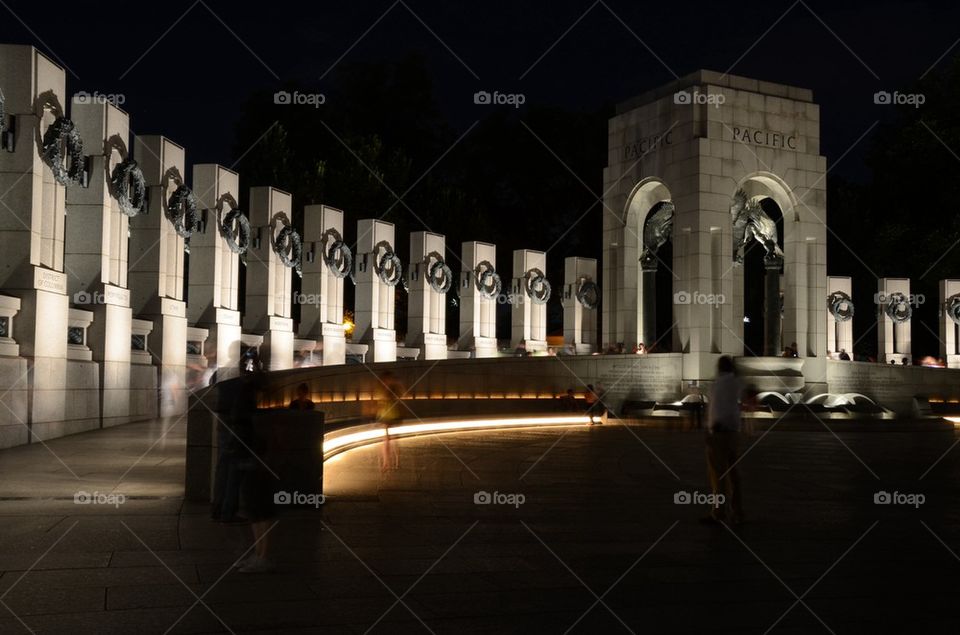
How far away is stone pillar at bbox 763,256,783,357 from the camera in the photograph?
A: 4069 centimetres

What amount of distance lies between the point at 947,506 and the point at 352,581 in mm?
8726

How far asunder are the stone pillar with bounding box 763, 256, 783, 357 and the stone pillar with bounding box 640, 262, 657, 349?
4.14m

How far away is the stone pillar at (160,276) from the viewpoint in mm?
25656

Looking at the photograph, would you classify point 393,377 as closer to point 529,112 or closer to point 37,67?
point 37,67

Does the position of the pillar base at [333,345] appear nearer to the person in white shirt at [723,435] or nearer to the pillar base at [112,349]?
the pillar base at [112,349]

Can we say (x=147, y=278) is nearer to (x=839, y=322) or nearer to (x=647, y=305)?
(x=647, y=305)

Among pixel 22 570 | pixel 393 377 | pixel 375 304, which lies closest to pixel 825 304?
pixel 375 304

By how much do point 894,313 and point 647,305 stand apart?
11.0m

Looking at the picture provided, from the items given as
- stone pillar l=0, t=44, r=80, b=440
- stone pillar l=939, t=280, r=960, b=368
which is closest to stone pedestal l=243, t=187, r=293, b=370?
stone pillar l=0, t=44, r=80, b=440
